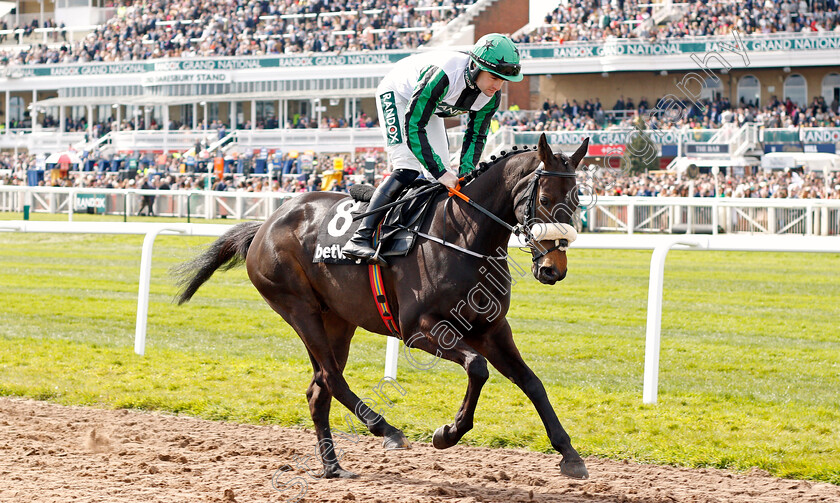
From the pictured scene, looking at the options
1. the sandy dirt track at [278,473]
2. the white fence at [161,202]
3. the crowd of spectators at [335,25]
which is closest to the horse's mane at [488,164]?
the sandy dirt track at [278,473]

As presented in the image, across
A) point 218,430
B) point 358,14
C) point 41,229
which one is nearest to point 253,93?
point 358,14

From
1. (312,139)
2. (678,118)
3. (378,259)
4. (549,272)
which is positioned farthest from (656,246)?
(312,139)

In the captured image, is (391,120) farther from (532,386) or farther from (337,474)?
(337,474)

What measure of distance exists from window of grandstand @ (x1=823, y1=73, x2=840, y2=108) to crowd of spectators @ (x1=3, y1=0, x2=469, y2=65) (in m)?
15.7

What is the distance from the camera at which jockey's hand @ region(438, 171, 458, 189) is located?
4.19 meters

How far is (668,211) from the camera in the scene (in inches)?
662

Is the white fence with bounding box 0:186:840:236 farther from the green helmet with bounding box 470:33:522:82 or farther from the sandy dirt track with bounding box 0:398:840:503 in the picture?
the green helmet with bounding box 470:33:522:82

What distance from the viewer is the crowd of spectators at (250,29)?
138ft

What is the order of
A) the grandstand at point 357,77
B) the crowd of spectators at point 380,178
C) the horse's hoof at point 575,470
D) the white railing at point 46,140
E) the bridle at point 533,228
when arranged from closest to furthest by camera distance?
the bridle at point 533,228 → the horse's hoof at point 575,470 → the crowd of spectators at point 380,178 → the grandstand at point 357,77 → the white railing at point 46,140

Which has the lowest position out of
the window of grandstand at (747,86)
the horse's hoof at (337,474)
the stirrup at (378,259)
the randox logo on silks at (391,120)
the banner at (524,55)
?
the horse's hoof at (337,474)

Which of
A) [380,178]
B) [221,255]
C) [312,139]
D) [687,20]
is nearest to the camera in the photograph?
[221,255]

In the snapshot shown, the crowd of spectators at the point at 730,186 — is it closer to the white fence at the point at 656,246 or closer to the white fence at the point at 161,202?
the white fence at the point at 161,202

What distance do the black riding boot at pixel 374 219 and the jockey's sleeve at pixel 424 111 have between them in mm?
289

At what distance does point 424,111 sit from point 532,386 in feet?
4.13
